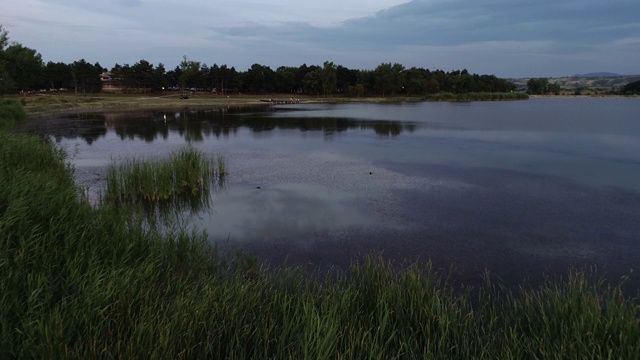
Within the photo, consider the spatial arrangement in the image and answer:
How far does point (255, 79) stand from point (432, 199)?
81.1 m

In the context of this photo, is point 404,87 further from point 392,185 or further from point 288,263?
point 288,263

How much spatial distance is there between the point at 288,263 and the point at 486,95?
290ft

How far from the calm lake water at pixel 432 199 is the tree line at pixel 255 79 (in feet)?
193

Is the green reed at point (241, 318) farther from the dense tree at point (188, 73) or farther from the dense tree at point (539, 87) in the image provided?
the dense tree at point (539, 87)

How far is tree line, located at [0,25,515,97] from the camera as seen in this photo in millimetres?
76625

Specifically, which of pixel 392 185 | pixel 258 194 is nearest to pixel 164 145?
pixel 258 194

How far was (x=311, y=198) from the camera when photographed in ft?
42.5

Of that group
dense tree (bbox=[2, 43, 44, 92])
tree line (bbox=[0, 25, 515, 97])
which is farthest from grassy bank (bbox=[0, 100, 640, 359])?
tree line (bbox=[0, 25, 515, 97])

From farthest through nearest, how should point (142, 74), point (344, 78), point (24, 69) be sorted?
point (344, 78)
point (142, 74)
point (24, 69)

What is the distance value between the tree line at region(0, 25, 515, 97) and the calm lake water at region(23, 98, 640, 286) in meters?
58.7

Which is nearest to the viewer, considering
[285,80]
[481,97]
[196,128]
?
[196,128]

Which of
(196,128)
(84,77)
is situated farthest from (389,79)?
(196,128)

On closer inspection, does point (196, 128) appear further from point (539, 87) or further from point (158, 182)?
point (539, 87)

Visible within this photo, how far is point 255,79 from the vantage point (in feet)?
294
